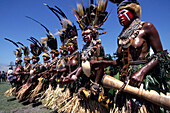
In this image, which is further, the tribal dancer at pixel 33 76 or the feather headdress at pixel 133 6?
the tribal dancer at pixel 33 76

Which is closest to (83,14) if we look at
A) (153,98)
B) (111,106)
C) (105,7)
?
(105,7)

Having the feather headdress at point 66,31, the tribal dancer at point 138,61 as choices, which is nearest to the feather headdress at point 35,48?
the feather headdress at point 66,31

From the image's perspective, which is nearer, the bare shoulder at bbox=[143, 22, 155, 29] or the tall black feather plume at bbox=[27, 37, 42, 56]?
the bare shoulder at bbox=[143, 22, 155, 29]

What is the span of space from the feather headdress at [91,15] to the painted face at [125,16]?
3.76 feet

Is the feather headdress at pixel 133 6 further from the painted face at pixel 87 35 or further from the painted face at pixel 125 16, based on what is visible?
the painted face at pixel 87 35

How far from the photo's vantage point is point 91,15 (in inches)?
116

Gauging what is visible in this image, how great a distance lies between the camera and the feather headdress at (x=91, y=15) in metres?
2.88

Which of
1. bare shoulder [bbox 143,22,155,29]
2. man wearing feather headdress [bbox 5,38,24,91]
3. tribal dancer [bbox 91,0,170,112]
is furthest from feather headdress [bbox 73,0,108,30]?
man wearing feather headdress [bbox 5,38,24,91]

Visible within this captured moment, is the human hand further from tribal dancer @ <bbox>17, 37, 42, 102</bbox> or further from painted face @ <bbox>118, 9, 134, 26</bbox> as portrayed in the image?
tribal dancer @ <bbox>17, 37, 42, 102</bbox>

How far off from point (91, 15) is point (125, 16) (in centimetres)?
132

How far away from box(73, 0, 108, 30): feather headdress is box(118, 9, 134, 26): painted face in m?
1.14

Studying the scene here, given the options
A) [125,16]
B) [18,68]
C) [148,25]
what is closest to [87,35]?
[125,16]

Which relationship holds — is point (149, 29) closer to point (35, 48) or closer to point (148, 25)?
point (148, 25)

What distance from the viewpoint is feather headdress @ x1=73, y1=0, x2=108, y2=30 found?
288cm
